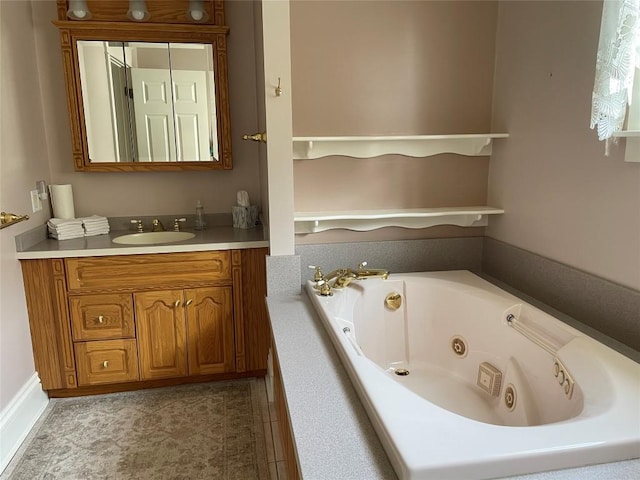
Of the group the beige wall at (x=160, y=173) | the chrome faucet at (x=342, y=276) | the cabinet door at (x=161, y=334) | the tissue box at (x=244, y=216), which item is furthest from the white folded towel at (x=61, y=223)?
the chrome faucet at (x=342, y=276)

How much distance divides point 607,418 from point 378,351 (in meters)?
1.13

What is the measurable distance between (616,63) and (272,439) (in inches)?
75.6

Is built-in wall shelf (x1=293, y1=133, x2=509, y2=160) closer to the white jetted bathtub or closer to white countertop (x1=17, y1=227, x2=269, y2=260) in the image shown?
white countertop (x1=17, y1=227, x2=269, y2=260)

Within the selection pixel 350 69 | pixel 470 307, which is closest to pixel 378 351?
pixel 470 307

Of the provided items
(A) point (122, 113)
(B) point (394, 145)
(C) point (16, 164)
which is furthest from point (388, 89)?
(C) point (16, 164)

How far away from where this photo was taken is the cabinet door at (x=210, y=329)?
2377 mm

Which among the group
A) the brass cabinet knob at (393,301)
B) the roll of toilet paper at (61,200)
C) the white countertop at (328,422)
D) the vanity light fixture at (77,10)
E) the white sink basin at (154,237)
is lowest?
the brass cabinet knob at (393,301)

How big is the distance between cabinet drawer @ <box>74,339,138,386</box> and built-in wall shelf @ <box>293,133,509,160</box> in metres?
1.31

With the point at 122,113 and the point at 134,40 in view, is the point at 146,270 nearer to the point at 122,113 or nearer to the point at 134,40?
the point at 122,113

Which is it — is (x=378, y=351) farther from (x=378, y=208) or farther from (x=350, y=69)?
(x=350, y=69)

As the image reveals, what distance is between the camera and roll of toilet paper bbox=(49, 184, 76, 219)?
8.13 feet

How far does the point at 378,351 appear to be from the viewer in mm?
2166

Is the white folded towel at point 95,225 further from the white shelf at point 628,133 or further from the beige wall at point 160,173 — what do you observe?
the white shelf at point 628,133

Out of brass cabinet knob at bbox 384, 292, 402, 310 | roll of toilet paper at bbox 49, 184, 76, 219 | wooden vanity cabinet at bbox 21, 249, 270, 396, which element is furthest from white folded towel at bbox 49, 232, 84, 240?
brass cabinet knob at bbox 384, 292, 402, 310
